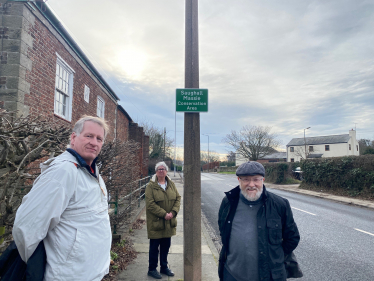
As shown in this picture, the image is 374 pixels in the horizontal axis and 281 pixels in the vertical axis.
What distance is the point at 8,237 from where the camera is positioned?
316cm

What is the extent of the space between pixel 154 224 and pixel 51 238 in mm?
2720

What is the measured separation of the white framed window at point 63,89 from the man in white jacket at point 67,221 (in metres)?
6.56

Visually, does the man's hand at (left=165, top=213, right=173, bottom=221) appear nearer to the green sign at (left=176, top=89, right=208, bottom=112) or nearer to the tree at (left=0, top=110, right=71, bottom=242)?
the green sign at (left=176, top=89, right=208, bottom=112)

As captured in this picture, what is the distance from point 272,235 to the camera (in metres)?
2.46

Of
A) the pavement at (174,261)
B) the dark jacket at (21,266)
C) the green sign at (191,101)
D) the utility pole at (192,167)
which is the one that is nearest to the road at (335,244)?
the pavement at (174,261)

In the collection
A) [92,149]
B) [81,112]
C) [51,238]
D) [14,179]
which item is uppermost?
[81,112]

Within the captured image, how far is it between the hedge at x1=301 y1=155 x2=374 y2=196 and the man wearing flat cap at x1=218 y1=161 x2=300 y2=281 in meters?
14.0

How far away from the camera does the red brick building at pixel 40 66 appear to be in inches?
217

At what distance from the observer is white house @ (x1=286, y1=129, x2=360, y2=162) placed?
57.5 meters

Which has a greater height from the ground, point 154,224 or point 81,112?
point 81,112

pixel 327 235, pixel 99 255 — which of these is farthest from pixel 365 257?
pixel 99 255

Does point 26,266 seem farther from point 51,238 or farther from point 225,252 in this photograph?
point 225,252

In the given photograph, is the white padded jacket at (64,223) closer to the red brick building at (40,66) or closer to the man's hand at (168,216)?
the man's hand at (168,216)

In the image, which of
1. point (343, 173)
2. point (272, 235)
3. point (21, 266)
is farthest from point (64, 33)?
point (343, 173)
